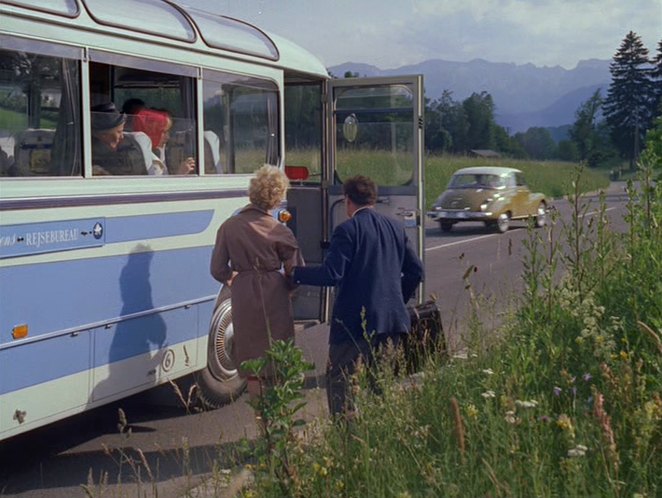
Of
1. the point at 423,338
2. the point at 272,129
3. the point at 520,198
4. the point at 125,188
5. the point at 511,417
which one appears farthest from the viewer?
the point at 520,198

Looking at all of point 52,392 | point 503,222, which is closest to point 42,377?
point 52,392

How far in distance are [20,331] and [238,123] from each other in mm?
3202

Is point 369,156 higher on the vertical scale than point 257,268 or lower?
higher

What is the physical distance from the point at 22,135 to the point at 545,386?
331 cm

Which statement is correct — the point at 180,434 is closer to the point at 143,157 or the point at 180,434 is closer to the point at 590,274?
the point at 143,157

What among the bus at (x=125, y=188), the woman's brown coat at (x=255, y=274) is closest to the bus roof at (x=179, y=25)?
the bus at (x=125, y=188)

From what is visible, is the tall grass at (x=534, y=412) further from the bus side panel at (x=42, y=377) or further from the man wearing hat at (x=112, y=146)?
the man wearing hat at (x=112, y=146)

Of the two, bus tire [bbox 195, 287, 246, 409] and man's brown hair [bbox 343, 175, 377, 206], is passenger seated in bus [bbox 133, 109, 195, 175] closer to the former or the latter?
bus tire [bbox 195, 287, 246, 409]

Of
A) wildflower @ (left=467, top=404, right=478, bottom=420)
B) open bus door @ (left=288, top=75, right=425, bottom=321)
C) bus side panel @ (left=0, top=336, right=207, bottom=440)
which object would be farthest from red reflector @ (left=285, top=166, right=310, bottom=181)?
wildflower @ (left=467, top=404, right=478, bottom=420)

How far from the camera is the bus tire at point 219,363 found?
24.8ft

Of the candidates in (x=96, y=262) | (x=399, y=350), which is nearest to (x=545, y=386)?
(x=399, y=350)

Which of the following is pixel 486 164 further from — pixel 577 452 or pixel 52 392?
pixel 577 452

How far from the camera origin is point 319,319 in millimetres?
9273

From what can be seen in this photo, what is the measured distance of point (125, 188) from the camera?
21.0ft
